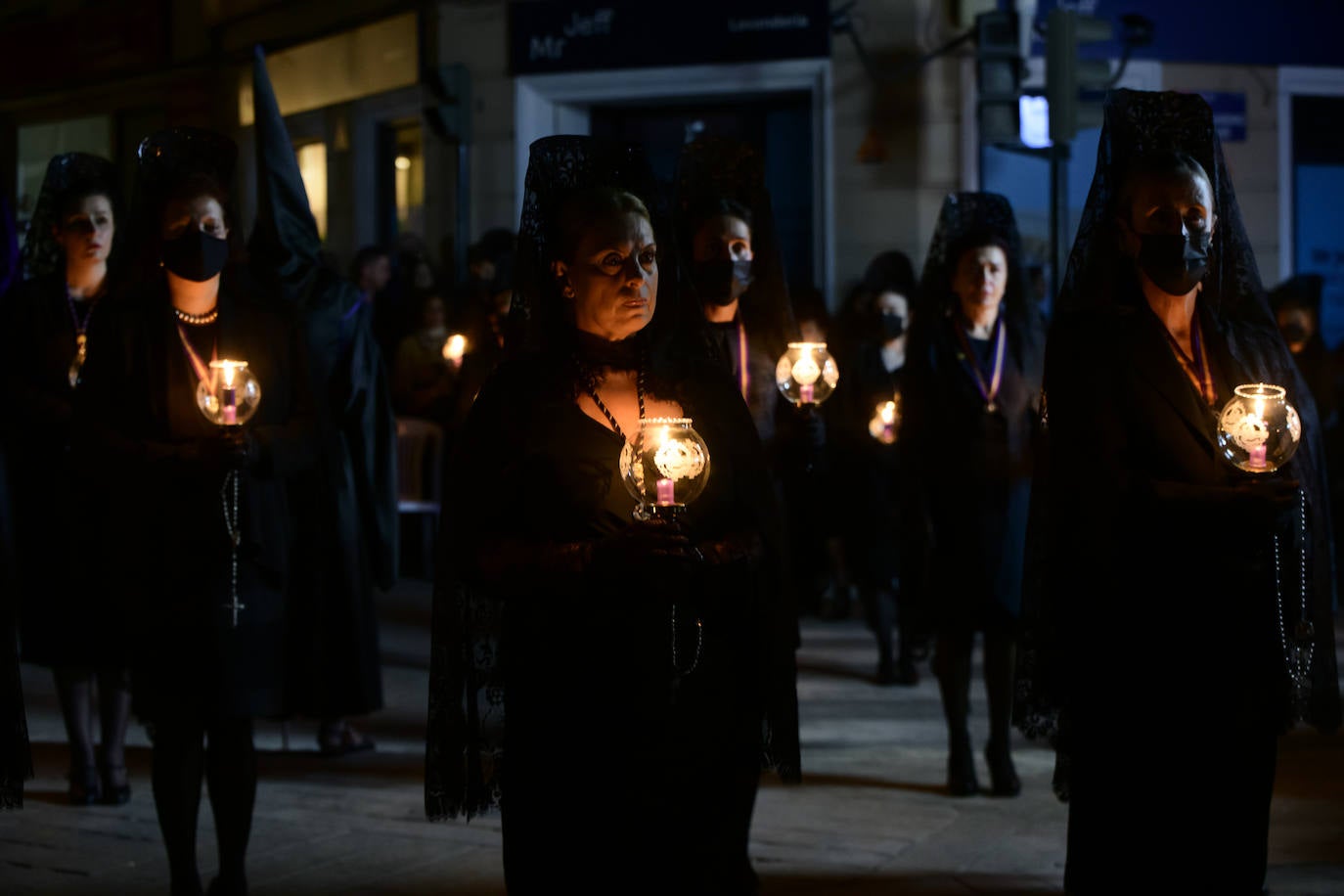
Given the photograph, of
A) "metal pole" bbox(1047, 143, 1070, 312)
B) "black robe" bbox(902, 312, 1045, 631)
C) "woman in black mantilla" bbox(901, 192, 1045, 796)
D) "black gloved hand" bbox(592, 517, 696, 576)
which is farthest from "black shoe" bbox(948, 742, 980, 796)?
"metal pole" bbox(1047, 143, 1070, 312)

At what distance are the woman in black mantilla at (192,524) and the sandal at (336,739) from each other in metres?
2.58

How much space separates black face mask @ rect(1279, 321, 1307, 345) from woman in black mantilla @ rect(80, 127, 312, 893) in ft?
27.4

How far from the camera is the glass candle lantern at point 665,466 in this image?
387 cm

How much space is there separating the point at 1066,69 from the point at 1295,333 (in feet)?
8.91

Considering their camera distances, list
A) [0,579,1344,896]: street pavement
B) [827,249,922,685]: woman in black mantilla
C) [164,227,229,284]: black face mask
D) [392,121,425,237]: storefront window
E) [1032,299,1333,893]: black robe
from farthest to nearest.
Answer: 1. [392,121,425,237]: storefront window
2. [827,249,922,685]: woman in black mantilla
3. [0,579,1344,896]: street pavement
4. [164,227,229,284]: black face mask
5. [1032,299,1333,893]: black robe

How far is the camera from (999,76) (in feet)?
39.3

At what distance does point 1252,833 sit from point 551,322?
217 cm

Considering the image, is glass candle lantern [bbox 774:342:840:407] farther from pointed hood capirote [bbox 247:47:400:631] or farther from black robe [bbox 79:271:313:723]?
pointed hood capirote [bbox 247:47:400:631]

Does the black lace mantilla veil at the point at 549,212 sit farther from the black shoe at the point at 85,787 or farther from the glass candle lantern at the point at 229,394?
the black shoe at the point at 85,787

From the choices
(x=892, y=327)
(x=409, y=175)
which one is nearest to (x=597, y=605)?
(x=892, y=327)

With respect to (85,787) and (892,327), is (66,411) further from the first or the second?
(892,327)

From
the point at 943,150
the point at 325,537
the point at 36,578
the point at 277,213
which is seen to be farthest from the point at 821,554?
the point at 943,150

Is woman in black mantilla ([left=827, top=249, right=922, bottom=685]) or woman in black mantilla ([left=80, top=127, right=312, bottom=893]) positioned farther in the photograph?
woman in black mantilla ([left=827, top=249, right=922, bottom=685])

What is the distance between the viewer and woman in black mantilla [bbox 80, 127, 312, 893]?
17.6 feet
